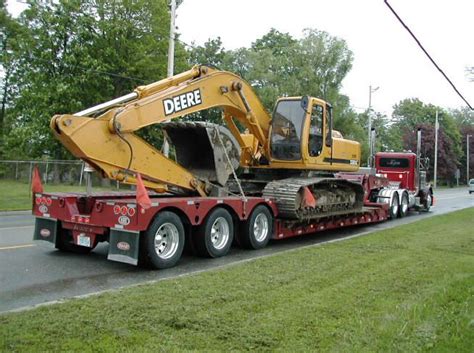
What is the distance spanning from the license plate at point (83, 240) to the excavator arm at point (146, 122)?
1.16m

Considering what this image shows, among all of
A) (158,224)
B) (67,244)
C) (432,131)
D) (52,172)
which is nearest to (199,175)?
(158,224)

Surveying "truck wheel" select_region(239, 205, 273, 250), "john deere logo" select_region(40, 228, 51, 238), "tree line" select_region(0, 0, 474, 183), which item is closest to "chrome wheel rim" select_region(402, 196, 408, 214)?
"truck wheel" select_region(239, 205, 273, 250)

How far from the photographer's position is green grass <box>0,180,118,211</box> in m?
18.8

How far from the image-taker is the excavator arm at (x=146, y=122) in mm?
8438

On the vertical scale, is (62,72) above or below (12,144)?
above

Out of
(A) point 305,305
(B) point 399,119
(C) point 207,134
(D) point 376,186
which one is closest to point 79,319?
(A) point 305,305

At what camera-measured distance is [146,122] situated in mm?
9180

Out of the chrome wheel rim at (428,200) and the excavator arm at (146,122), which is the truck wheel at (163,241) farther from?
the chrome wheel rim at (428,200)

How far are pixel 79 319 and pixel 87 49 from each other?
28789 millimetres

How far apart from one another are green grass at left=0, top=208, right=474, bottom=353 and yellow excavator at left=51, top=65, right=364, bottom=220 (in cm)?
265

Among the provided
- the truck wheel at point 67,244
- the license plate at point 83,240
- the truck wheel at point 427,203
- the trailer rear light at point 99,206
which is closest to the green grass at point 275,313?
the trailer rear light at point 99,206

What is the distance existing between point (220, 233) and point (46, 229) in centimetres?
322

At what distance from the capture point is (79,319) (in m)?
5.27

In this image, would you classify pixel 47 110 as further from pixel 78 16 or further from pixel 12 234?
pixel 12 234
